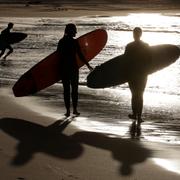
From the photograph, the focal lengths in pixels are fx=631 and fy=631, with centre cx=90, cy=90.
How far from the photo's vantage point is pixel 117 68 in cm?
1238

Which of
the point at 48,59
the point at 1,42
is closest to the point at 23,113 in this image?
the point at 48,59

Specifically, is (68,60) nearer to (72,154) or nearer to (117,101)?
(117,101)

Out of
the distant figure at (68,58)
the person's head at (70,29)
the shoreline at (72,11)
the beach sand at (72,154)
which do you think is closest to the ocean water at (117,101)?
the beach sand at (72,154)

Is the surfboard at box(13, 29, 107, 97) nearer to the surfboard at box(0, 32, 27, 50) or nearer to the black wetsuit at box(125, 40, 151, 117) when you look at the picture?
the black wetsuit at box(125, 40, 151, 117)

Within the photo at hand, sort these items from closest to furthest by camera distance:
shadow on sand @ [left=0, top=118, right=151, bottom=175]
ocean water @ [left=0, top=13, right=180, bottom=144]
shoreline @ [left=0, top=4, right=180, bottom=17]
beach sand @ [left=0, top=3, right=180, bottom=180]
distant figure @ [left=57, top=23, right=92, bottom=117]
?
beach sand @ [left=0, top=3, right=180, bottom=180]
shadow on sand @ [left=0, top=118, right=151, bottom=175]
ocean water @ [left=0, top=13, right=180, bottom=144]
distant figure @ [left=57, top=23, right=92, bottom=117]
shoreline @ [left=0, top=4, right=180, bottom=17]

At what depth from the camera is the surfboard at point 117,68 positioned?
12346 mm

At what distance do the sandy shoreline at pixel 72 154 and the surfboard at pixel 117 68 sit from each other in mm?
1628

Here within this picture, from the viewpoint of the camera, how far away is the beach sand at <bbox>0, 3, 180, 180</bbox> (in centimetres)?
763

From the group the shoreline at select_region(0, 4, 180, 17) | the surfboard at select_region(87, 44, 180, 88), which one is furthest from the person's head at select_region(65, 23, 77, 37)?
the shoreline at select_region(0, 4, 180, 17)

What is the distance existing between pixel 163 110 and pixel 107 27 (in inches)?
1008

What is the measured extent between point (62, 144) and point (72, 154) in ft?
2.26

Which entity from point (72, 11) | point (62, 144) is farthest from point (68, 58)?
point (72, 11)

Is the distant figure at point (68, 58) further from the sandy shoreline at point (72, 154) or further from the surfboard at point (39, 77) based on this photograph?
the surfboard at point (39, 77)

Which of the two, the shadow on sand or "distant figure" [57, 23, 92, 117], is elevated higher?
"distant figure" [57, 23, 92, 117]
